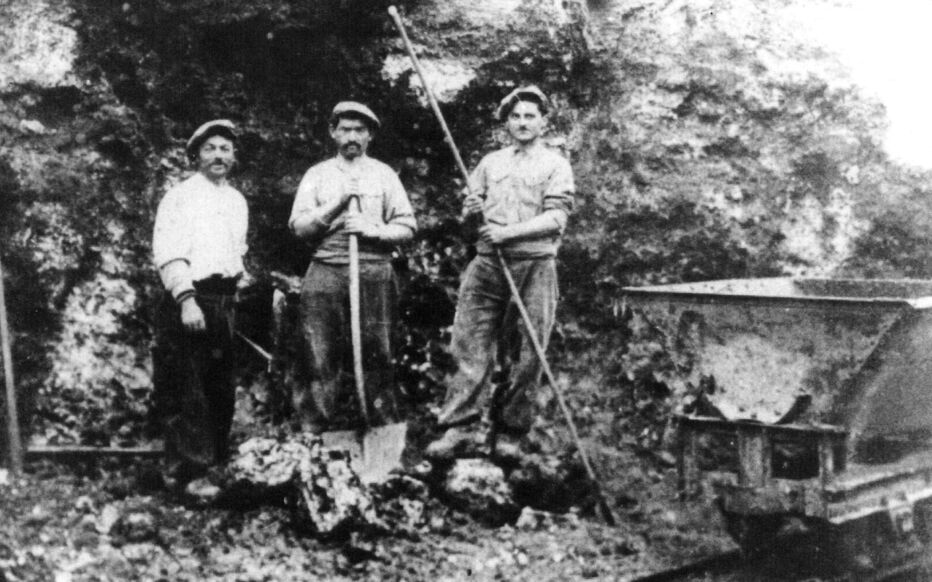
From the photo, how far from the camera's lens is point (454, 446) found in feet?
18.2

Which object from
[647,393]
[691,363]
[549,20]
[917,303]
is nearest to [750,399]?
[691,363]

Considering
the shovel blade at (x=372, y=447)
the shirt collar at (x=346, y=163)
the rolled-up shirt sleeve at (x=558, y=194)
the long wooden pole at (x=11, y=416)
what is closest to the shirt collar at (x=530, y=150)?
the rolled-up shirt sleeve at (x=558, y=194)

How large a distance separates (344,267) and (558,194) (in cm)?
122

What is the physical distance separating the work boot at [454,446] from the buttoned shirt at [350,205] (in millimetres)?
1038

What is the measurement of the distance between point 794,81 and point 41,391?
5497 millimetres

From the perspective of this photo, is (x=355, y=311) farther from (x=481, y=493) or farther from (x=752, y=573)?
(x=752, y=573)

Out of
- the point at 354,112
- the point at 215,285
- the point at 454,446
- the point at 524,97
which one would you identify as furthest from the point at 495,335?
the point at 215,285

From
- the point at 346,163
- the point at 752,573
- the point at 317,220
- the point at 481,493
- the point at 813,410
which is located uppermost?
the point at 346,163

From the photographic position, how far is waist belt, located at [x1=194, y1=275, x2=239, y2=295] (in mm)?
5086

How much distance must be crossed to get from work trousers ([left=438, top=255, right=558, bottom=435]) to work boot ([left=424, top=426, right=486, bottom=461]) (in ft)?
0.19

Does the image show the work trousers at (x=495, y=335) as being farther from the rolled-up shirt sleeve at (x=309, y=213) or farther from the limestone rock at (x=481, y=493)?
the rolled-up shirt sleeve at (x=309, y=213)

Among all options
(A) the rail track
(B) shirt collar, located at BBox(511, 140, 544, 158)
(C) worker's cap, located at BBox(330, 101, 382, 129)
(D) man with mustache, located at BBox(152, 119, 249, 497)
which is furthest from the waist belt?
(A) the rail track

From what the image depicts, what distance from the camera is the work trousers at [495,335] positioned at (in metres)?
5.54

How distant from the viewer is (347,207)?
5.37 m
